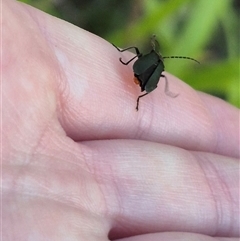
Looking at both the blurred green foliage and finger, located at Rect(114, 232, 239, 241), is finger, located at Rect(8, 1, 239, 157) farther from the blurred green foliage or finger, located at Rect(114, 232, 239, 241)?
finger, located at Rect(114, 232, 239, 241)

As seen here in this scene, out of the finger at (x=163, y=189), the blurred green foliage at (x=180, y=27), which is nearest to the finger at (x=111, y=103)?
the finger at (x=163, y=189)

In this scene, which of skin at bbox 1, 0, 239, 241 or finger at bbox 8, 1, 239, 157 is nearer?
skin at bbox 1, 0, 239, 241

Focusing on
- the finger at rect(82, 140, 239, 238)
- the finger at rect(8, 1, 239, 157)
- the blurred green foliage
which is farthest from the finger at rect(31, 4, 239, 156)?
the blurred green foliage

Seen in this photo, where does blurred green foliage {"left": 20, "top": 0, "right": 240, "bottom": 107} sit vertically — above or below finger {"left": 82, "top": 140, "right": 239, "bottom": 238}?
above

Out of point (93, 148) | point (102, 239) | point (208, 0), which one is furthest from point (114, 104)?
point (208, 0)

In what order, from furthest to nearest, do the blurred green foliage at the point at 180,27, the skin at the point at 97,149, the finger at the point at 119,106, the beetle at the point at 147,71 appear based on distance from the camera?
the blurred green foliage at the point at 180,27, the beetle at the point at 147,71, the finger at the point at 119,106, the skin at the point at 97,149

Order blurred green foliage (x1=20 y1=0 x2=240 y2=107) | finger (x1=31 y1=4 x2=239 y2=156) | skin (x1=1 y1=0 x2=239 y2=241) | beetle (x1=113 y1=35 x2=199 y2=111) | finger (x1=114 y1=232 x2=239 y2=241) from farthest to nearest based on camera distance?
blurred green foliage (x1=20 y1=0 x2=240 y2=107), beetle (x1=113 y1=35 x2=199 y2=111), finger (x1=31 y1=4 x2=239 y2=156), finger (x1=114 y1=232 x2=239 y2=241), skin (x1=1 y1=0 x2=239 y2=241)

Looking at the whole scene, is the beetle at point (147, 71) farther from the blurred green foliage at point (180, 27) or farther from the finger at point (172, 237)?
the blurred green foliage at point (180, 27)

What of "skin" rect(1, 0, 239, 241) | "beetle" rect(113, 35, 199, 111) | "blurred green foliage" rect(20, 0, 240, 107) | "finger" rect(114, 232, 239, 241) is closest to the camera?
"skin" rect(1, 0, 239, 241)
